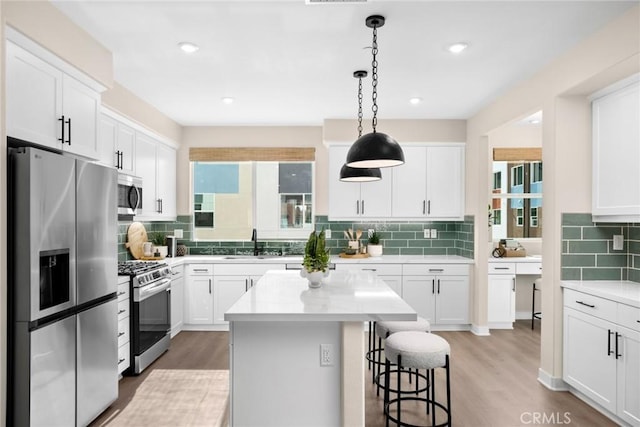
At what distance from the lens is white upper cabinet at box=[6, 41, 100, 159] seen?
7.26 feet

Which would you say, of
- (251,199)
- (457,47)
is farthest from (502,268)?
(251,199)

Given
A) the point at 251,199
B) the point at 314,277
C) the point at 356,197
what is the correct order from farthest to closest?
the point at 251,199 → the point at 356,197 → the point at 314,277

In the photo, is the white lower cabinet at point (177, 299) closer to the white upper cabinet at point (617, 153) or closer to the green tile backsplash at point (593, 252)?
the green tile backsplash at point (593, 252)

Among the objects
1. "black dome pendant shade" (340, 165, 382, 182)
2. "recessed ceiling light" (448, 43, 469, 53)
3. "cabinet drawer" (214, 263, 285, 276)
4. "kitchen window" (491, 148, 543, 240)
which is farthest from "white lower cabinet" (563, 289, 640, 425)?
"cabinet drawer" (214, 263, 285, 276)

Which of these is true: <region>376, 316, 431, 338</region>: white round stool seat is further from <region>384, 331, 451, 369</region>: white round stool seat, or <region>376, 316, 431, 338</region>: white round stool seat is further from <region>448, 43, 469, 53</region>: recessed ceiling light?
<region>448, 43, 469, 53</region>: recessed ceiling light

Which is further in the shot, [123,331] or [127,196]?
[127,196]

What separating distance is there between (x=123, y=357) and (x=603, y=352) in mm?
3697

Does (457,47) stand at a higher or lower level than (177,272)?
higher

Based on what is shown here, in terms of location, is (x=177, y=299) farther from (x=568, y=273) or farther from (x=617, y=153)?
(x=617, y=153)

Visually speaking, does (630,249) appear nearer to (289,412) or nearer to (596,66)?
(596,66)

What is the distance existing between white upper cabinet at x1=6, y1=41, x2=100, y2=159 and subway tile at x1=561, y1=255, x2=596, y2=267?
3.72 meters

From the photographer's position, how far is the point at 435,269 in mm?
5035

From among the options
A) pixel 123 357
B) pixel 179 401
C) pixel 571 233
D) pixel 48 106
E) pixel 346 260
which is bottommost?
pixel 179 401

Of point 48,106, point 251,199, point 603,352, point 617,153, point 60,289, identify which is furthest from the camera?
point 251,199
